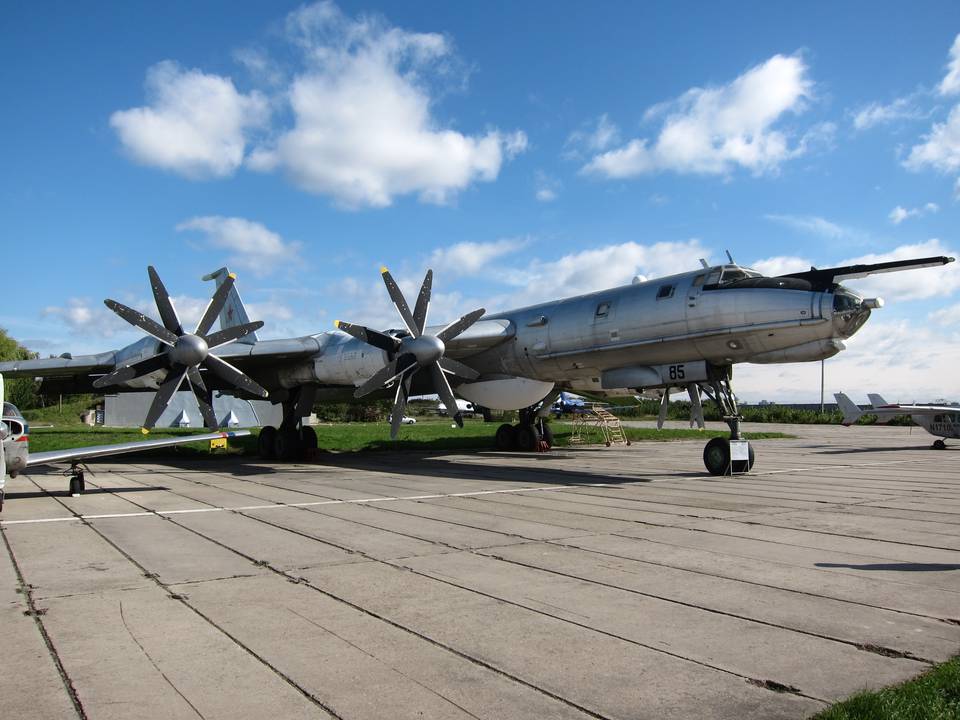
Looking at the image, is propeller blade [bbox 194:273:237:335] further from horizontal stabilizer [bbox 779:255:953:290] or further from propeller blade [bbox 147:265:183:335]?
horizontal stabilizer [bbox 779:255:953:290]

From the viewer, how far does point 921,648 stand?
3.84m

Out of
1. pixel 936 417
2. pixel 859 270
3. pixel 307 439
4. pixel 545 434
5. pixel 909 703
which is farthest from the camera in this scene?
pixel 936 417

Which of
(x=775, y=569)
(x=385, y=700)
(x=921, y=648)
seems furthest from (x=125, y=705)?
(x=775, y=569)

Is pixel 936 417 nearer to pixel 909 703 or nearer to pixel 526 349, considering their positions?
pixel 526 349

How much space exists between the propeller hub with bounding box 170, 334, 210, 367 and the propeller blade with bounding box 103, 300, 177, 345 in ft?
1.19

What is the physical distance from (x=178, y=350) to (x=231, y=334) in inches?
44.2

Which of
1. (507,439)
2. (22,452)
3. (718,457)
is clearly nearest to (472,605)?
(22,452)

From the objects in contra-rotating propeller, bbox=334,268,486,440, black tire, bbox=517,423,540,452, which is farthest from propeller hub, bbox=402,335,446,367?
black tire, bbox=517,423,540,452

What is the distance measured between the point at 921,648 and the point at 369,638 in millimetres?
3089

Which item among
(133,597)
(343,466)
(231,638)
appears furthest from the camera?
(343,466)

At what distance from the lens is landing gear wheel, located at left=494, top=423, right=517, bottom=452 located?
22.9 meters

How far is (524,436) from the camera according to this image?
2267 centimetres

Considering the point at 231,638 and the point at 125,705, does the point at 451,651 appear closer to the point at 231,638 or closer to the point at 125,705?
the point at 231,638

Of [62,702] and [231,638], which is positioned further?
[231,638]
